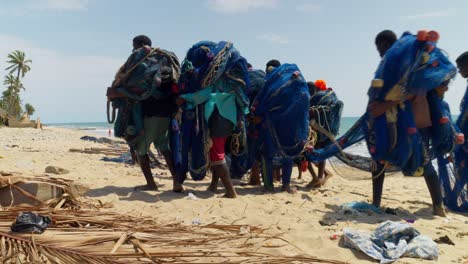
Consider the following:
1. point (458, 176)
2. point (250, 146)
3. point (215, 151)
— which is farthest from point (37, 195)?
point (458, 176)

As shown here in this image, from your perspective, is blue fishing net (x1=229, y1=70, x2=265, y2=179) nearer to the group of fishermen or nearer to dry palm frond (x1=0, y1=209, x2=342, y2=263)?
the group of fishermen

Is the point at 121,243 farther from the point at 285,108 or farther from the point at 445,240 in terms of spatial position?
the point at 285,108

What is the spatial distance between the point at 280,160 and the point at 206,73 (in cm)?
180

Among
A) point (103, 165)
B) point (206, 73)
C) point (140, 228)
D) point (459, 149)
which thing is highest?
point (206, 73)

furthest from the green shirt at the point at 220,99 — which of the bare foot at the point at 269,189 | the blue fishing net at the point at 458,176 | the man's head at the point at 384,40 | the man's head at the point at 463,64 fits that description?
the man's head at the point at 463,64

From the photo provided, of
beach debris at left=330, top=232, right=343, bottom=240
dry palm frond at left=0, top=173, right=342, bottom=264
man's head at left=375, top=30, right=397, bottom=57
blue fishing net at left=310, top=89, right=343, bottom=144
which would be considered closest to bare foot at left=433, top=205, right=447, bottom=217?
beach debris at left=330, top=232, right=343, bottom=240

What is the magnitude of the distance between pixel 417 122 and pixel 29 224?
3651 millimetres

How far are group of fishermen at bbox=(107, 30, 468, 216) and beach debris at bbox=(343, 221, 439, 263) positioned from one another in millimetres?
1214

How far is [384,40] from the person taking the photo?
4.43m

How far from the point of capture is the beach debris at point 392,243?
2.77 metres

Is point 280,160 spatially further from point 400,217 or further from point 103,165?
point 103,165

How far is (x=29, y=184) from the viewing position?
3227mm

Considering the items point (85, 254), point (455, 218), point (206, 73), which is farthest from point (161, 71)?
point (455, 218)

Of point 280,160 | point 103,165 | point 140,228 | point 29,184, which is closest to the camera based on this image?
point 140,228
